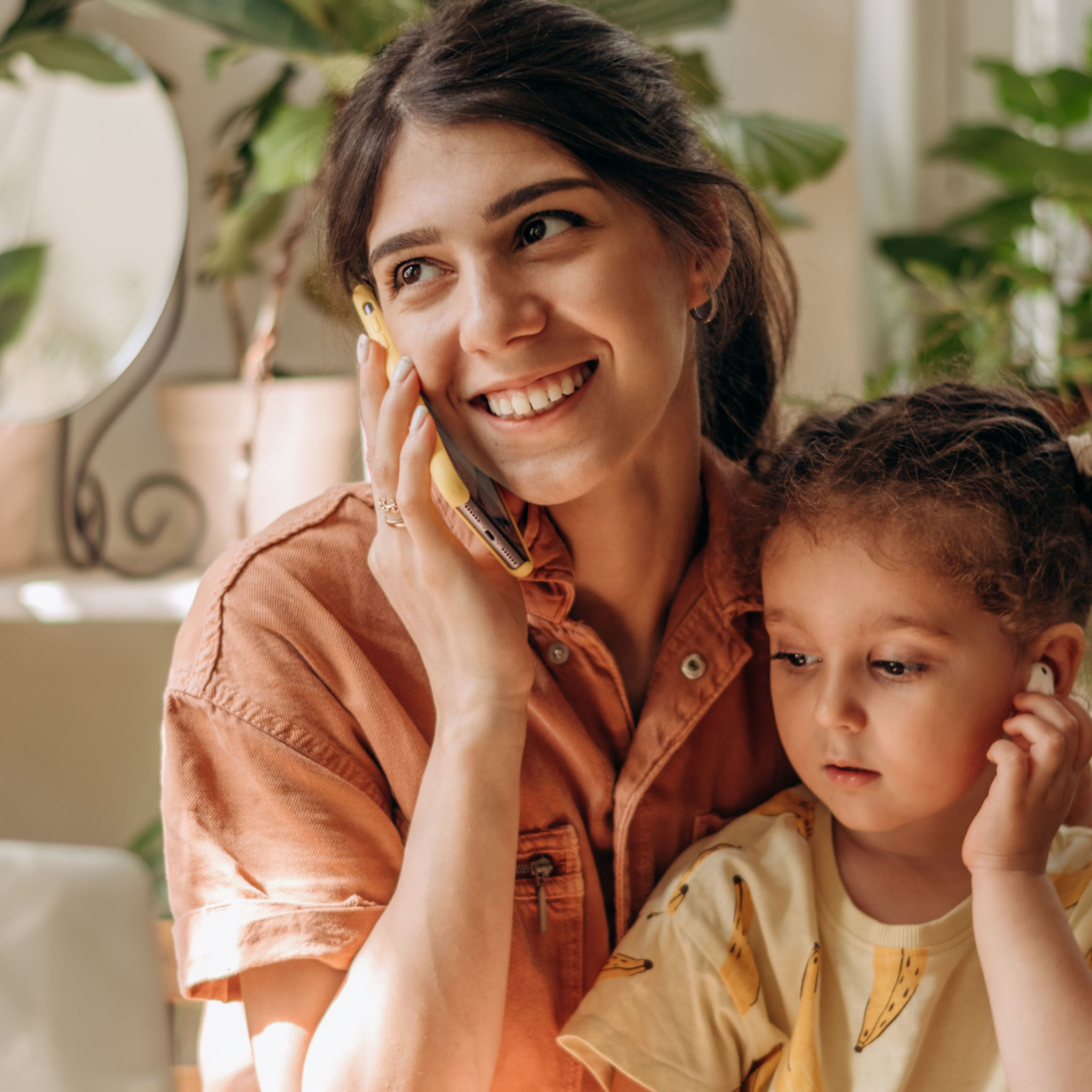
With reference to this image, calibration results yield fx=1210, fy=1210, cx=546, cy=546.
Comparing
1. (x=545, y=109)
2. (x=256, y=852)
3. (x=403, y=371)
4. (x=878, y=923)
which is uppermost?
(x=545, y=109)

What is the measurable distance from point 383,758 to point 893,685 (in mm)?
443

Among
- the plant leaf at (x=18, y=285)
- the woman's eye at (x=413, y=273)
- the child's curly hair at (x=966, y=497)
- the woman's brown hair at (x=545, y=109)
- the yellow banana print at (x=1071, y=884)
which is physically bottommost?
the yellow banana print at (x=1071, y=884)

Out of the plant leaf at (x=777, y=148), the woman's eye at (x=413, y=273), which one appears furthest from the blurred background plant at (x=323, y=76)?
the woman's eye at (x=413, y=273)

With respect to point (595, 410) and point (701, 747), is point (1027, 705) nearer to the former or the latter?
point (701, 747)

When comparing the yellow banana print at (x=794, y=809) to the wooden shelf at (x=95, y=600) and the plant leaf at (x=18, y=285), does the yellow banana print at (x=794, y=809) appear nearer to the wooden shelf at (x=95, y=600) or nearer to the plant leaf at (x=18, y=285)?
the wooden shelf at (x=95, y=600)

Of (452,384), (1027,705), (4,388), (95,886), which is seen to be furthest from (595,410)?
(4,388)

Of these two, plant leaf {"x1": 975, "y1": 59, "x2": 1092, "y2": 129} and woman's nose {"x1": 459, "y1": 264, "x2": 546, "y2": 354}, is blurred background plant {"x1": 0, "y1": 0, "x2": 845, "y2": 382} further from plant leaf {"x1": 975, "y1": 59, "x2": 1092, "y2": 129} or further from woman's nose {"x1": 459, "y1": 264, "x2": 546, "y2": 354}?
woman's nose {"x1": 459, "y1": 264, "x2": 546, "y2": 354}

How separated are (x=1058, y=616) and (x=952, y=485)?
156 millimetres

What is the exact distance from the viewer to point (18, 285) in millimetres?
1902

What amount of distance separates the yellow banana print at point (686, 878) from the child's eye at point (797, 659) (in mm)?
181

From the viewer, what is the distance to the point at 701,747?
1185 millimetres

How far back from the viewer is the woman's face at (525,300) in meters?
0.98

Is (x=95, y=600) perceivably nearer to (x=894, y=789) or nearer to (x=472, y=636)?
Result: (x=472, y=636)

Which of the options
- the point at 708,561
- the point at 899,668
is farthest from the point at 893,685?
the point at 708,561
